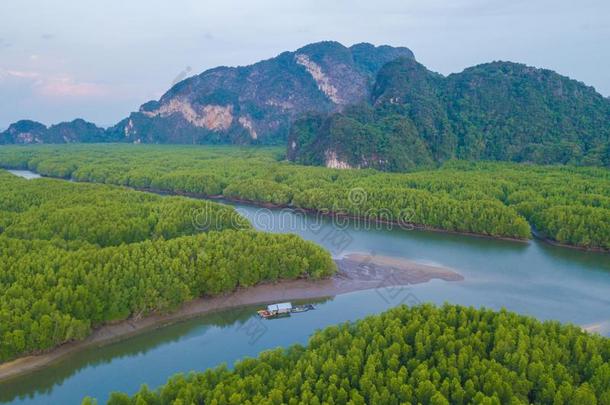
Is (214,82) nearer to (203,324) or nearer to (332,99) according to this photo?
(332,99)

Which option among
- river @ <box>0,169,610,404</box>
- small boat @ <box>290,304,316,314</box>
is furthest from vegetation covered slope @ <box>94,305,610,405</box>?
small boat @ <box>290,304,316,314</box>

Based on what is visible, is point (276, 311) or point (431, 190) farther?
point (431, 190)

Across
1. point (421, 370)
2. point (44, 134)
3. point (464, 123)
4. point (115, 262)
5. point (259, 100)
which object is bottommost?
point (421, 370)

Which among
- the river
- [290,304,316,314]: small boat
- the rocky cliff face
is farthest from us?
the rocky cliff face

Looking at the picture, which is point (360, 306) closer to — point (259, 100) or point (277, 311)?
point (277, 311)

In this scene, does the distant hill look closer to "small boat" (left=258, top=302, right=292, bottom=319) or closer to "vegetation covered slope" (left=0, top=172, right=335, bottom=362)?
"vegetation covered slope" (left=0, top=172, right=335, bottom=362)

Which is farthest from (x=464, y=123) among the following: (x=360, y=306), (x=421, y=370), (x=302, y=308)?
(x=421, y=370)

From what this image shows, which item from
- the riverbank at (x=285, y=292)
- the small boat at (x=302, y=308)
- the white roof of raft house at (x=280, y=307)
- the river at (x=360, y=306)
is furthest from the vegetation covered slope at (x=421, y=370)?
the riverbank at (x=285, y=292)

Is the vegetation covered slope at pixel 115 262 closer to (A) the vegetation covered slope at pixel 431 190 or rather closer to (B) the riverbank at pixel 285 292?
(B) the riverbank at pixel 285 292
